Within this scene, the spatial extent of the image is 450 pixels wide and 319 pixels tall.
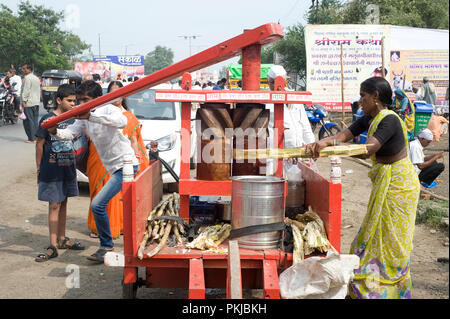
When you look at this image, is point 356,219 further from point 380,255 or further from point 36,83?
point 36,83

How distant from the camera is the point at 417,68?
20.4 metres

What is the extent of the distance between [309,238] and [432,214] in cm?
433

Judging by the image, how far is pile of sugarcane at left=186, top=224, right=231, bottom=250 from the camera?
3.64m

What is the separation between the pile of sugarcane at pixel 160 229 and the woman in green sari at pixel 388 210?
1400 millimetres

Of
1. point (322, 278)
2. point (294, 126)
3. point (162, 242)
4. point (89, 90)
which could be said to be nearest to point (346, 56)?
point (294, 126)

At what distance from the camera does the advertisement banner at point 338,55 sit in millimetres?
18188

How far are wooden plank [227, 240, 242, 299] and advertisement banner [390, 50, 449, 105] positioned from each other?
18491 mm

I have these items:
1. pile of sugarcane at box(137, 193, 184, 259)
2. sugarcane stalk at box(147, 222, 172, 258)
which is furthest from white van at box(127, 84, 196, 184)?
sugarcane stalk at box(147, 222, 172, 258)

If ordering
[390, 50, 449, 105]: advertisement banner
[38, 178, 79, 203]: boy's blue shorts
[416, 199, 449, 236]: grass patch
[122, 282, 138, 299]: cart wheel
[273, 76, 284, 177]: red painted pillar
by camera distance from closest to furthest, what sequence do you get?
[122, 282, 138, 299]: cart wheel → [273, 76, 284, 177]: red painted pillar → [38, 178, 79, 203]: boy's blue shorts → [416, 199, 449, 236]: grass patch → [390, 50, 449, 105]: advertisement banner

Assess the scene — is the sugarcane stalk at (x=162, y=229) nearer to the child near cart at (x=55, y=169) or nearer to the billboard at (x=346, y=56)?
the child near cart at (x=55, y=169)

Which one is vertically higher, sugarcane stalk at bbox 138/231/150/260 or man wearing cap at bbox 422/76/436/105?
man wearing cap at bbox 422/76/436/105

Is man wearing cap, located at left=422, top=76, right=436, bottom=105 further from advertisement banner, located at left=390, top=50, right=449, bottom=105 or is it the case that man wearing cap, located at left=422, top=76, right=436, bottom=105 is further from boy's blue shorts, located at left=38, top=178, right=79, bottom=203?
boy's blue shorts, located at left=38, top=178, right=79, bottom=203

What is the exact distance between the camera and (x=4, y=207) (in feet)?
24.8
